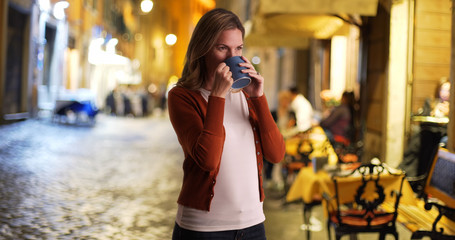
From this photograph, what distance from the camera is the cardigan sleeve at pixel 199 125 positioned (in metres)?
1.83

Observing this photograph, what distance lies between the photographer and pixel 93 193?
8.05 metres

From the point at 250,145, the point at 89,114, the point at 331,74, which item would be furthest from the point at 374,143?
the point at 89,114

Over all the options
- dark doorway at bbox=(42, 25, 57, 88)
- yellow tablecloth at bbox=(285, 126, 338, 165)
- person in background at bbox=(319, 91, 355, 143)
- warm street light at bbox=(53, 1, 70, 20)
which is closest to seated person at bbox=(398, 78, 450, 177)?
yellow tablecloth at bbox=(285, 126, 338, 165)

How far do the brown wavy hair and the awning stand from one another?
242 inches

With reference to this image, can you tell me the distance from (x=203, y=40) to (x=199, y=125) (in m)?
0.29

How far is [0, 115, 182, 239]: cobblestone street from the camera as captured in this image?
5.98 metres

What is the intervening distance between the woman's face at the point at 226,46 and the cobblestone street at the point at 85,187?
412 cm

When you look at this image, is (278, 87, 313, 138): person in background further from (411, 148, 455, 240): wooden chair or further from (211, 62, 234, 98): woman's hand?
(211, 62, 234, 98): woman's hand

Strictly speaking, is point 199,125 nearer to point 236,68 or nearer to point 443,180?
point 236,68

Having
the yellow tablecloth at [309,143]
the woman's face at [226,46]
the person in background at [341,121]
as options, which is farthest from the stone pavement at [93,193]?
the woman's face at [226,46]

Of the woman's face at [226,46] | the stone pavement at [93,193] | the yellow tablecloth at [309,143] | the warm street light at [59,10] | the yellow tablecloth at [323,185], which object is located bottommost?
the stone pavement at [93,193]

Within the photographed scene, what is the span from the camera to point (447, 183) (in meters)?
4.57

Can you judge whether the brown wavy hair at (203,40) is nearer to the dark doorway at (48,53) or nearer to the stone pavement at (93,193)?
the stone pavement at (93,193)

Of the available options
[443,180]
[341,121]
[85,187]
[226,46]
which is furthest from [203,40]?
[341,121]
